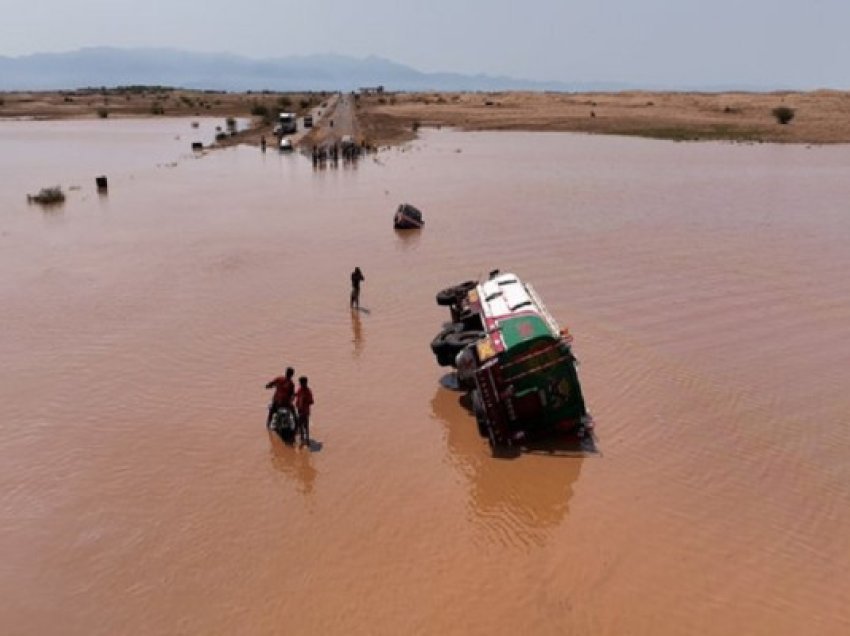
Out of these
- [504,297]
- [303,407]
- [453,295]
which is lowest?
[303,407]

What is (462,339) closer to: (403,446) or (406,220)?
(403,446)

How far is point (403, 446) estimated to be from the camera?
14.2 metres

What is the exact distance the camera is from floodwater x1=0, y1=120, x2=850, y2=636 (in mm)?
10156

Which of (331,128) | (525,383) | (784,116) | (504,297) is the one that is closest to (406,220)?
(504,297)

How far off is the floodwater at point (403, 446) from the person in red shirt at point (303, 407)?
1.11 ft

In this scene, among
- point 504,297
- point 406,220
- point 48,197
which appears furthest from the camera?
point 48,197

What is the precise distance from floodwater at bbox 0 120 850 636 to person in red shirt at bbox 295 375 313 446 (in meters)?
0.34

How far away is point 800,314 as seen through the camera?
21.5m

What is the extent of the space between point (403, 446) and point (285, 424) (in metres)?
2.20

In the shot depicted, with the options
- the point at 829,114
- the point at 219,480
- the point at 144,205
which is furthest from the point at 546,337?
the point at 829,114

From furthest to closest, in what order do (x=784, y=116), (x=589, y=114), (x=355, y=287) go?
(x=589, y=114) < (x=784, y=116) < (x=355, y=287)

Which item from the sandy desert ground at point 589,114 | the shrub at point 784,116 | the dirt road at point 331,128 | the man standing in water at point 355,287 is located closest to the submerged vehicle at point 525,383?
the man standing in water at point 355,287

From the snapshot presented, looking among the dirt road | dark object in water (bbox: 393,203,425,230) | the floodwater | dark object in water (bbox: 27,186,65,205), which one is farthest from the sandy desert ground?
the floodwater

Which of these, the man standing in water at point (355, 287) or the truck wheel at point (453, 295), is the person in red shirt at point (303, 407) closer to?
the truck wheel at point (453, 295)
